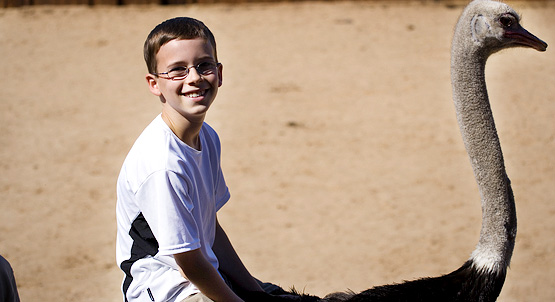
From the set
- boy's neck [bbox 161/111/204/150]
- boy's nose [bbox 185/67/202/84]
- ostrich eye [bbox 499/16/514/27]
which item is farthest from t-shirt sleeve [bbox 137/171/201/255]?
ostrich eye [bbox 499/16/514/27]

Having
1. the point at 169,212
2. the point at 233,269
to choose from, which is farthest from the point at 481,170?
the point at 169,212

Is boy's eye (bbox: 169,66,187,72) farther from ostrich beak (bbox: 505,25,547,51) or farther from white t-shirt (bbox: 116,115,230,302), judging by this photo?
ostrich beak (bbox: 505,25,547,51)

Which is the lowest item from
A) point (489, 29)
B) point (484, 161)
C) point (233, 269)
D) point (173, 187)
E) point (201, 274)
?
point (233, 269)

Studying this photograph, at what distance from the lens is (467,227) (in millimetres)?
4750

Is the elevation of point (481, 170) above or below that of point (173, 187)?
below

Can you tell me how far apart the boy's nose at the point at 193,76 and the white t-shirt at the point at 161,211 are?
0.17m

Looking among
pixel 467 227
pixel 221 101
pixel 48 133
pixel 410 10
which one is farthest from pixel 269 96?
pixel 410 10

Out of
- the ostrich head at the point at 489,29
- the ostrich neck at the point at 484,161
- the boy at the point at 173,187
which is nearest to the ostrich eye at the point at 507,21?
the ostrich head at the point at 489,29

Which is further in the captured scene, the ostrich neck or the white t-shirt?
the ostrich neck

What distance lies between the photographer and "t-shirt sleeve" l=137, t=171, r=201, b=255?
1.89 metres

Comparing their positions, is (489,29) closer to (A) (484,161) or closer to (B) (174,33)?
(A) (484,161)

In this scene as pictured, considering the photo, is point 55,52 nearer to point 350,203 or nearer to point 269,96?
point 269,96

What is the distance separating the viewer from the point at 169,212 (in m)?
1.89

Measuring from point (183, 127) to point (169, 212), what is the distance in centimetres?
33
